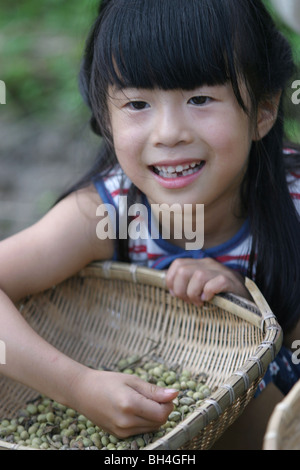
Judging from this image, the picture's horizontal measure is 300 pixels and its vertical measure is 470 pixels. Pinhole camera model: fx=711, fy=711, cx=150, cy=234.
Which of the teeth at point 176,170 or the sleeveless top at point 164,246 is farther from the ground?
the teeth at point 176,170

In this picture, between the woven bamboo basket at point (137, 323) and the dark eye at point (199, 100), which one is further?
the woven bamboo basket at point (137, 323)

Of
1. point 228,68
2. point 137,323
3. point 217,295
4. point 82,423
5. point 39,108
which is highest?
point 228,68

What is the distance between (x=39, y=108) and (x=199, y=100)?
1.80 metres

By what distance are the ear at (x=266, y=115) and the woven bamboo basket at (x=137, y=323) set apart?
0.34m

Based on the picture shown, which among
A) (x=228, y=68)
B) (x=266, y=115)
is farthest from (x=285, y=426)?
(x=266, y=115)

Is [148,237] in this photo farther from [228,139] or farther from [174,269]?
[228,139]

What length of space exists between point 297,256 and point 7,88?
6.36 feet

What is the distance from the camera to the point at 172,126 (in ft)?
4.41

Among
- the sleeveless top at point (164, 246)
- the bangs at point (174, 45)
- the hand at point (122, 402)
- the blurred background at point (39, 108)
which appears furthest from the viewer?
the blurred background at point (39, 108)

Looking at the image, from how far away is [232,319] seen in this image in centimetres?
151

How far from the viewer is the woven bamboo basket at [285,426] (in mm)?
838

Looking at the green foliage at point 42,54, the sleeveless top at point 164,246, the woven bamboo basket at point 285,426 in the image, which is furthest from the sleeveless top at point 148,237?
the green foliage at point 42,54

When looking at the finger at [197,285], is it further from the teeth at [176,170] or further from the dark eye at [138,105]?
the dark eye at [138,105]

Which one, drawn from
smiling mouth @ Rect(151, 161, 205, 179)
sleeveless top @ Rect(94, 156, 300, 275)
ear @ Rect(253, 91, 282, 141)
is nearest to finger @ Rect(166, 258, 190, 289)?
sleeveless top @ Rect(94, 156, 300, 275)
